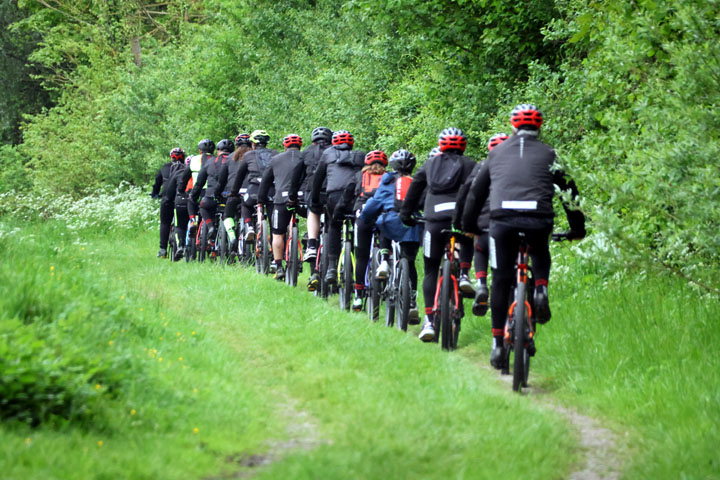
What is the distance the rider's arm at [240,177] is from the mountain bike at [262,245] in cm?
42

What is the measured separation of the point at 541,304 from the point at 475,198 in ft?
3.40

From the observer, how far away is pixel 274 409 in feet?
22.9

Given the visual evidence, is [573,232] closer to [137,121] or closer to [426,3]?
[426,3]

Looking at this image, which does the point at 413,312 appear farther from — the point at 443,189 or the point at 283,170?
the point at 283,170

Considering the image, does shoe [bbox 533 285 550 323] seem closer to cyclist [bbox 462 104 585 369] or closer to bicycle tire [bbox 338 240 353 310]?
cyclist [bbox 462 104 585 369]

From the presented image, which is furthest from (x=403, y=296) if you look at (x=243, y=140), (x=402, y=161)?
(x=243, y=140)

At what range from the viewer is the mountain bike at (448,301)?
9.61m

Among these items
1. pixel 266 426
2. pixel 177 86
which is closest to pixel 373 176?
pixel 266 426

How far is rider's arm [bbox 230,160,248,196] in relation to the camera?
16156 millimetres

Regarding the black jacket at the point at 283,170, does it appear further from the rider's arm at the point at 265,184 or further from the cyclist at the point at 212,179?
the cyclist at the point at 212,179

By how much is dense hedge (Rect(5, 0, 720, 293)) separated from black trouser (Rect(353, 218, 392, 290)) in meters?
2.48

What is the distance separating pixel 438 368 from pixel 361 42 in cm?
1713

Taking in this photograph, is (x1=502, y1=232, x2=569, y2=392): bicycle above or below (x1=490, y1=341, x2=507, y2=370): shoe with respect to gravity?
above

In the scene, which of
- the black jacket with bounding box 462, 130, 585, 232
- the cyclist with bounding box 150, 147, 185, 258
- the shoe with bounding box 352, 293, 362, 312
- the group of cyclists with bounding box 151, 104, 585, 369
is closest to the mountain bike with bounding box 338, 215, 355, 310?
the group of cyclists with bounding box 151, 104, 585, 369
